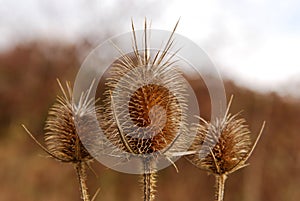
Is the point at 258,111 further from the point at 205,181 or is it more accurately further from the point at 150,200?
the point at 150,200

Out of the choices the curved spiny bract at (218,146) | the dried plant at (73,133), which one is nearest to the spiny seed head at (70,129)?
the dried plant at (73,133)

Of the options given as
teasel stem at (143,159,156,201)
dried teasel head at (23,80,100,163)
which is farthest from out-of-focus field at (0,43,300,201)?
teasel stem at (143,159,156,201)

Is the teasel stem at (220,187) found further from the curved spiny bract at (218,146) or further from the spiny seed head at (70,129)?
the spiny seed head at (70,129)

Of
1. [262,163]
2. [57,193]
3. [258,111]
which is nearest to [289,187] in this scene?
[262,163]

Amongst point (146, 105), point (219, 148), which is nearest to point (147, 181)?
point (146, 105)

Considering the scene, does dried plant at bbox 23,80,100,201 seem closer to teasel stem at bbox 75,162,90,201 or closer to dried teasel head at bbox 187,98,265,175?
teasel stem at bbox 75,162,90,201
